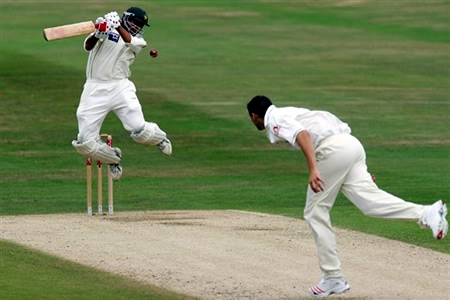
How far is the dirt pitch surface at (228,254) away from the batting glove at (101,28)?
7.61 ft

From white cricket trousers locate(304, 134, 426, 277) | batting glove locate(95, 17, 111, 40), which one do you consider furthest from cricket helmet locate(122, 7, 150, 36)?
white cricket trousers locate(304, 134, 426, 277)

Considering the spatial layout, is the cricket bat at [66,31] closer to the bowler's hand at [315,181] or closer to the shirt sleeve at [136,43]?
the shirt sleeve at [136,43]

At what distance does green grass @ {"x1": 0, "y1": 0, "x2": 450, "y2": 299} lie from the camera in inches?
736

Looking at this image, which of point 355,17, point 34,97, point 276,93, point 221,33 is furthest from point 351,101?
point 355,17

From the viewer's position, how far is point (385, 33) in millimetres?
42219

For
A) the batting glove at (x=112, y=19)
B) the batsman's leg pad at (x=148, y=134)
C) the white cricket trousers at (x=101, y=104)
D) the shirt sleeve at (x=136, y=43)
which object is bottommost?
the batsman's leg pad at (x=148, y=134)

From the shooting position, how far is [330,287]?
34.0 ft

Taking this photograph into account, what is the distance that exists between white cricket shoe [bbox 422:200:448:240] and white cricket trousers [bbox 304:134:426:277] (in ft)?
0.59

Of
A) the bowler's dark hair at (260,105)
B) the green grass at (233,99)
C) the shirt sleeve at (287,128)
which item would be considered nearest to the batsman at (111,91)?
the green grass at (233,99)

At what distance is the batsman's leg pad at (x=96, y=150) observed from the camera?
1526cm

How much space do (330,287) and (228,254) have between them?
2348mm

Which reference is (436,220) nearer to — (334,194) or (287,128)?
(334,194)

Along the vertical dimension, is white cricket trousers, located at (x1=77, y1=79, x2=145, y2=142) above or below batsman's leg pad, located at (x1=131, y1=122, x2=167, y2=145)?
above

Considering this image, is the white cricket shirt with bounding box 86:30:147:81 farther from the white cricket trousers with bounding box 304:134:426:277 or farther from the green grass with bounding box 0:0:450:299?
the white cricket trousers with bounding box 304:134:426:277
